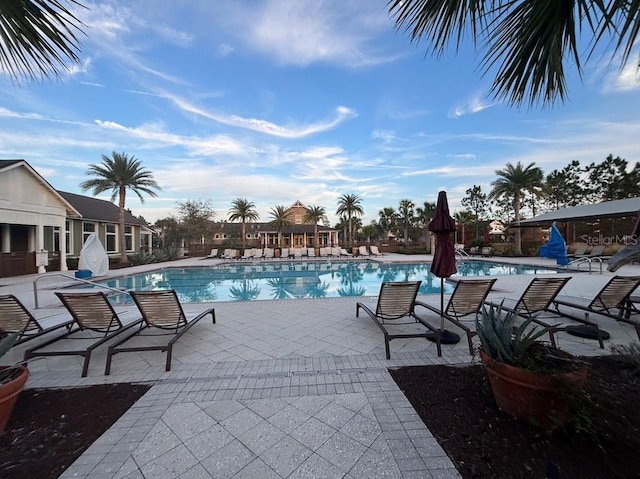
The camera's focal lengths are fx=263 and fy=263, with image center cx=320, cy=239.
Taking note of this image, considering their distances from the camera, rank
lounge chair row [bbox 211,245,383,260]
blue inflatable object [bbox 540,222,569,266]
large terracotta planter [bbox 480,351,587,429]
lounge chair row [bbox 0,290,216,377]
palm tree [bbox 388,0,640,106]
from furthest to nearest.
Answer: lounge chair row [bbox 211,245,383,260] < blue inflatable object [bbox 540,222,569,266] < lounge chair row [bbox 0,290,216,377] < large terracotta planter [bbox 480,351,587,429] < palm tree [bbox 388,0,640,106]

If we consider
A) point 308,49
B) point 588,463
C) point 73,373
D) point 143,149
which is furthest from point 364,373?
point 143,149

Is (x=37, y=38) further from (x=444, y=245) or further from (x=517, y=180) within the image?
(x=517, y=180)

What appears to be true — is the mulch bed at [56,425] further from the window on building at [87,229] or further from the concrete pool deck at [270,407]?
the window on building at [87,229]

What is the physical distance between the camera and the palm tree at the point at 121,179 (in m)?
17.2

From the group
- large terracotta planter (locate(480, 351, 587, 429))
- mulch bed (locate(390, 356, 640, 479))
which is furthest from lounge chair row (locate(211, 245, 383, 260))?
large terracotta planter (locate(480, 351, 587, 429))

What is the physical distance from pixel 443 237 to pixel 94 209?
85.9ft

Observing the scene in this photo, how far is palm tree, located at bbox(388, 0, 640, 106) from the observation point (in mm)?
1560

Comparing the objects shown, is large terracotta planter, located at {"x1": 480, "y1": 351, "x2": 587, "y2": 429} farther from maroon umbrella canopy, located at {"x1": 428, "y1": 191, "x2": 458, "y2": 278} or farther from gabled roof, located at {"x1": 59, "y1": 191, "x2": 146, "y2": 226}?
gabled roof, located at {"x1": 59, "y1": 191, "x2": 146, "y2": 226}

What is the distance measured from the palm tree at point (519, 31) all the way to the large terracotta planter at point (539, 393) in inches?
82.3

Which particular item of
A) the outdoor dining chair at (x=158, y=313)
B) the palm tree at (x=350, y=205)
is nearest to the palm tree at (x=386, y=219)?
the palm tree at (x=350, y=205)

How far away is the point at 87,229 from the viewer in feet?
63.0

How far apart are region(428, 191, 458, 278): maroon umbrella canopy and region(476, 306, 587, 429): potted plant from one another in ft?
5.32

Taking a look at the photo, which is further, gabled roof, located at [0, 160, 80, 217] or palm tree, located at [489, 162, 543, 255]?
palm tree, located at [489, 162, 543, 255]

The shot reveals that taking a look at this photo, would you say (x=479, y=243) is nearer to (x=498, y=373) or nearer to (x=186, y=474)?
(x=498, y=373)
